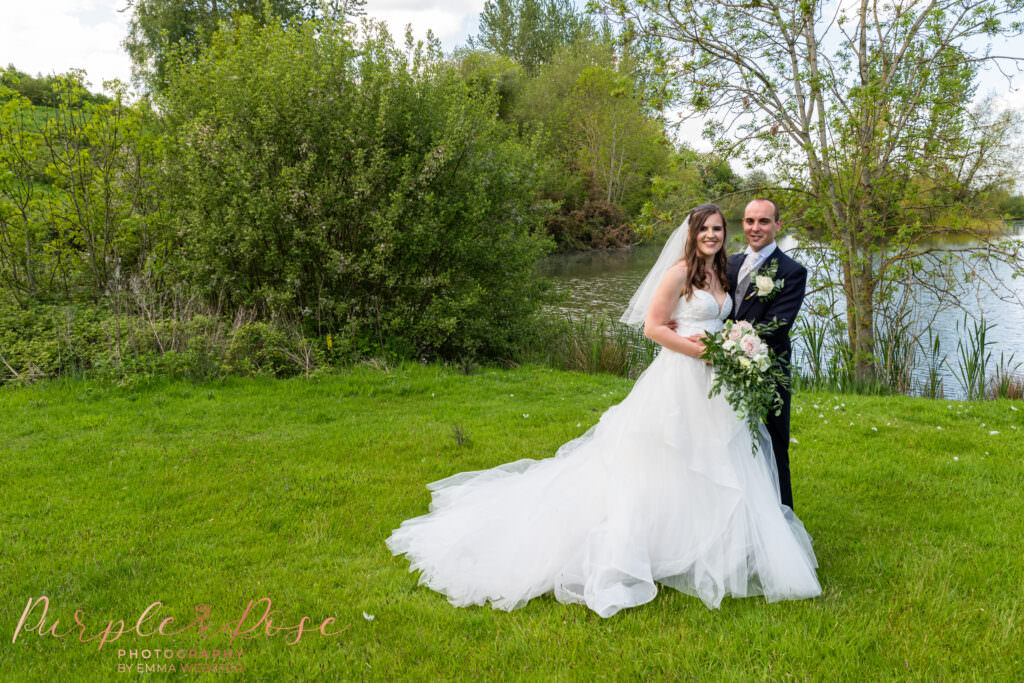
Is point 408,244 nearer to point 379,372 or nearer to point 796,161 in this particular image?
point 379,372

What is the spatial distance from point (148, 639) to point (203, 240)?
8.42 m

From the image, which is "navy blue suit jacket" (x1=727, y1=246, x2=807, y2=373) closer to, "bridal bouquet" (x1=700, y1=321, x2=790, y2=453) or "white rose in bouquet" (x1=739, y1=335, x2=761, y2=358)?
"bridal bouquet" (x1=700, y1=321, x2=790, y2=453)

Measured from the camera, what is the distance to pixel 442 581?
3846mm

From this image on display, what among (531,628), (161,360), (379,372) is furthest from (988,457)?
(161,360)

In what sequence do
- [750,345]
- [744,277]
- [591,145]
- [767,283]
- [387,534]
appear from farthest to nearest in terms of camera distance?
[591,145]
[387,534]
[744,277]
[767,283]
[750,345]

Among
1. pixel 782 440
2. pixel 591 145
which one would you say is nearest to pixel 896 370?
pixel 782 440

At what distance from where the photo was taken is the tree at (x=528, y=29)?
184 feet

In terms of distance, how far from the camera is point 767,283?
3.81m

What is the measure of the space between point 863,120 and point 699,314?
8.02 m

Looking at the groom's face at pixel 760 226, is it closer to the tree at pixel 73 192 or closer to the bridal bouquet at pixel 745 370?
the bridal bouquet at pixel 745 370

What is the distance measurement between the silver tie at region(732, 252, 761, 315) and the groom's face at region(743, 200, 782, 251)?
9cm

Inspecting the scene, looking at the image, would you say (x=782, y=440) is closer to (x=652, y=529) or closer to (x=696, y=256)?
(x=652, y=529)

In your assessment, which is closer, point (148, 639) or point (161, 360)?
point (148, 639)

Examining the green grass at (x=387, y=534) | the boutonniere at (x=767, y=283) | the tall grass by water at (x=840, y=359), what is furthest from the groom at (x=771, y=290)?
the tall grass by water at (x=840, y=359)
